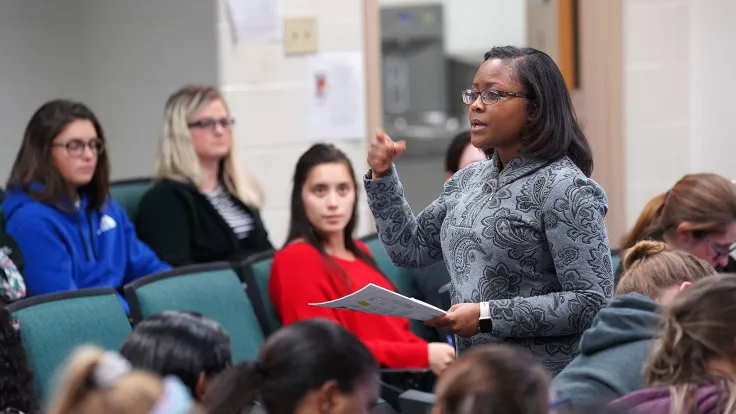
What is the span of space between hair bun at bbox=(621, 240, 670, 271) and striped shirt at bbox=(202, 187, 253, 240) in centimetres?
183

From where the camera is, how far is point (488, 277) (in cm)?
212

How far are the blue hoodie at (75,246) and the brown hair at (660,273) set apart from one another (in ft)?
5.58

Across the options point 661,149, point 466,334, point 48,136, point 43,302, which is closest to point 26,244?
point 48,136

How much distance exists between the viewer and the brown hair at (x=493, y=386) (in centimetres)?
142

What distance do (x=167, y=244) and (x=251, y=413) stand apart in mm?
2236

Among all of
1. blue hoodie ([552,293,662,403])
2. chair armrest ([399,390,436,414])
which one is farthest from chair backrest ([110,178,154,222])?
blue hoodie ([552,293,662,403])

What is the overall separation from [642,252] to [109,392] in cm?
138

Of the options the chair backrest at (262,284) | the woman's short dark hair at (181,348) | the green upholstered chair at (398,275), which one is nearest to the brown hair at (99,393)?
the woman's short dark hair at (181,348)

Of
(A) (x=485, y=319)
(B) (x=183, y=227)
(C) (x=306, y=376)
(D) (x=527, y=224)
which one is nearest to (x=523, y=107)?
(D) (x=527, y=224)

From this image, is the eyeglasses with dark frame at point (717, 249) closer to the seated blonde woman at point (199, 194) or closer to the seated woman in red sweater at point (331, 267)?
the seated woman in red sweater at point (331, 267)

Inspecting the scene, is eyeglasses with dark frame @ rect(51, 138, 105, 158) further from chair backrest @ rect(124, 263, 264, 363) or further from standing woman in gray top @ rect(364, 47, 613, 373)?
standing woman in gray top @ rect(364, 47, 613, 373)

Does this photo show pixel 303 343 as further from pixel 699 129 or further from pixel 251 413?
pixel 699 129

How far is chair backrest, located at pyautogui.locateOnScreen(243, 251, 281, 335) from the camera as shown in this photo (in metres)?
3.33

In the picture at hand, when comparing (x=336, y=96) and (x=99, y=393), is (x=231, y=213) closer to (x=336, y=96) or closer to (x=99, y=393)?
(x=336, y=96)
